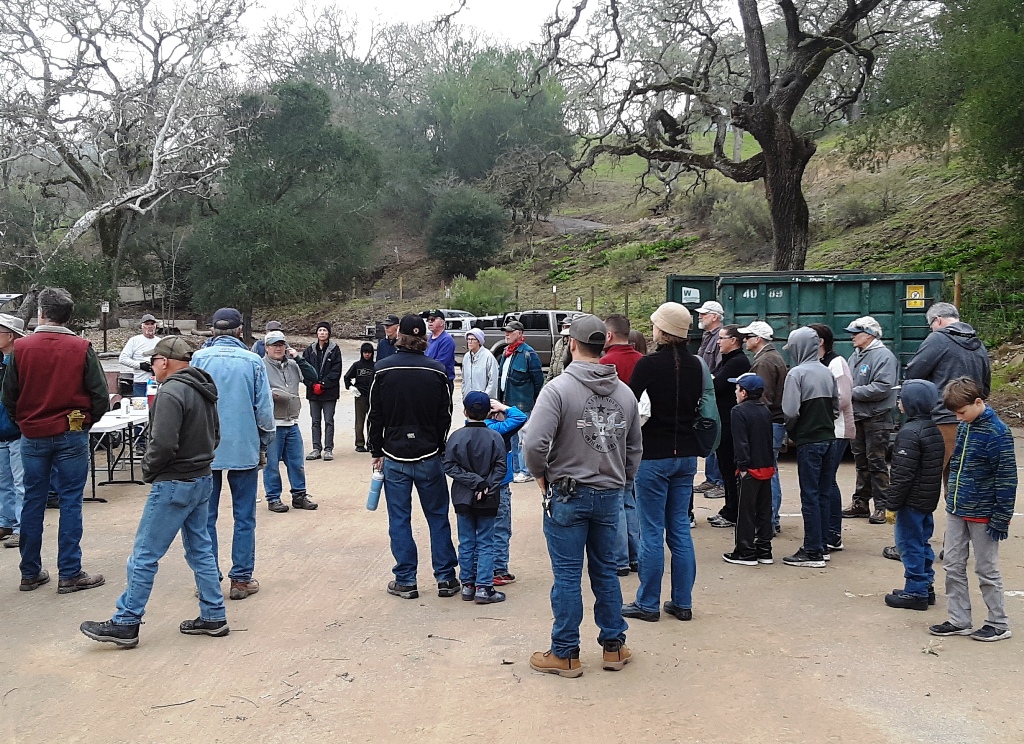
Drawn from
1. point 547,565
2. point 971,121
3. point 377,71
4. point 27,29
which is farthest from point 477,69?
point 547,565

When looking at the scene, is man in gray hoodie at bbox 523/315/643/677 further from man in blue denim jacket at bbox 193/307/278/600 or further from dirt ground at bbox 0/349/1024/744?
man in blue denim jacket at bbox 193/307/278/600

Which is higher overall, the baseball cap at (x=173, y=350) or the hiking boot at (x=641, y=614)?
the baseball cap at (x=173, y=350)

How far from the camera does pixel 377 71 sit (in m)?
58.6

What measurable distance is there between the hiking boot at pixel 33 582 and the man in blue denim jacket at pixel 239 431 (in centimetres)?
135

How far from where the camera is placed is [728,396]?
7.70 m

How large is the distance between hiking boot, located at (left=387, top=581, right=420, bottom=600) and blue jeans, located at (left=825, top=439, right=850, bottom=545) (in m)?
3.26

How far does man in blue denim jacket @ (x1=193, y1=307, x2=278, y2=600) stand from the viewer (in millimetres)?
5895

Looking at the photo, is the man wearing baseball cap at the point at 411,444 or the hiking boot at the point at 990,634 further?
the man wearing baseball cap at the point at 411,444

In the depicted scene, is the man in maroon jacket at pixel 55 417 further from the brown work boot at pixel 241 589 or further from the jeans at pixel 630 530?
the jeans at pixel 630 530

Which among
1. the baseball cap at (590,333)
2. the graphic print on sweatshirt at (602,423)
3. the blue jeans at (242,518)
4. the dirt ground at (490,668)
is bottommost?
the dirt ground at (490,668)

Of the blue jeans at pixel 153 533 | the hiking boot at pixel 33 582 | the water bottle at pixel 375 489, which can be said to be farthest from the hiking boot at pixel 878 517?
the hiking boot at pixel 33 582

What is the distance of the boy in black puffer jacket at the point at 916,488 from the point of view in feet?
18.2

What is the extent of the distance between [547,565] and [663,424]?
1936 mm

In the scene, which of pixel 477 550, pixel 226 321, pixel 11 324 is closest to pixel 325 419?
pixel 11 324
